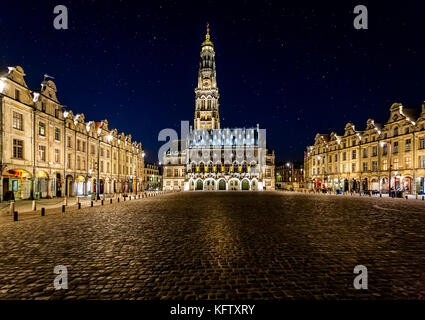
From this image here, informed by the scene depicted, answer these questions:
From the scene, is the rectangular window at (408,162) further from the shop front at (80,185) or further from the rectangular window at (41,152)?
the rectangular window at (41,152)

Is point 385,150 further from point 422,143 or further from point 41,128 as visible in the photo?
point 41,128

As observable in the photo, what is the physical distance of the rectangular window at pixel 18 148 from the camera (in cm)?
2759

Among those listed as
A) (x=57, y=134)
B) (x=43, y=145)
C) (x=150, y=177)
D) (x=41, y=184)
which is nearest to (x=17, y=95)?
(x=43, y=145)

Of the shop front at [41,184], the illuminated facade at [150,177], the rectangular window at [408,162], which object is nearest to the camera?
the shop front at [41,184]

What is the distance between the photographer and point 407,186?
43.1m

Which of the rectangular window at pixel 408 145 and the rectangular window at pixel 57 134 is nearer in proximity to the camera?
the rectangular window at pixel 57 134

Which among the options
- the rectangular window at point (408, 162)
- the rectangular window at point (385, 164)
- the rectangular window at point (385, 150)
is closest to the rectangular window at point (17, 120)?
the rectangular window at point (408, 162)

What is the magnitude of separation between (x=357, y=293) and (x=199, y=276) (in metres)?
3.23

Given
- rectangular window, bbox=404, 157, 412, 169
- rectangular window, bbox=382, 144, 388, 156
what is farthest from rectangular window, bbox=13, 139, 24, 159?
rectangular window, bbox=382, 144, 388, 156

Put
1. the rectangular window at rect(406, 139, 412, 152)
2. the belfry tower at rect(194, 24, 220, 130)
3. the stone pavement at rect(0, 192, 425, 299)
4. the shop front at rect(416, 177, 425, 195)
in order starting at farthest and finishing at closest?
the belfry tower at rect(194, 24, 220, 130)
the rectangular window at rect(406, 139, 412, 152)
the shop front at rect(416, 177, 425, 195)
the stone pavement at rect(0, 192, 425, 299)

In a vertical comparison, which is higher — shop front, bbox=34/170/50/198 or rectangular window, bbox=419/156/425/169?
rectangular window, bbox=419/156/425/169

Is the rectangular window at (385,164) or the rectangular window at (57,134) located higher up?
the rectangular window at (57,134)

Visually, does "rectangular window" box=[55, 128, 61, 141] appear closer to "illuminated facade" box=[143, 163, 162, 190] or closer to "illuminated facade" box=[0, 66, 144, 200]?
"illuminated facade" box=[0, 66, 144, 200]

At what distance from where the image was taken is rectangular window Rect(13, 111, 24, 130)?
2787 centimetres
